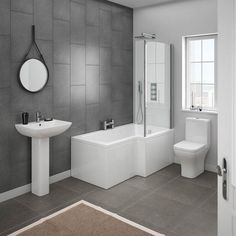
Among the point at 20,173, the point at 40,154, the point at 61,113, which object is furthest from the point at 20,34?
the point at 20,173

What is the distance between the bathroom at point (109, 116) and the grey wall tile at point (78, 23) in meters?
0.02

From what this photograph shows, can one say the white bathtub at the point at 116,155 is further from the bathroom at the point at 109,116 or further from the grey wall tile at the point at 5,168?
the grey wall tile at the point at 5,168

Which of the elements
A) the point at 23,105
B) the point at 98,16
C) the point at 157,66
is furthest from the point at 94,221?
the point at 98,16

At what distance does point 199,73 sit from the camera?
190 inches

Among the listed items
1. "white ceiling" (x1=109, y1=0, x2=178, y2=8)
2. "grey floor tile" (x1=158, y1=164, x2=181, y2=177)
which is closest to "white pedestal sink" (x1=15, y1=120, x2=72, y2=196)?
"grey floor tile" (x1=158, y1=164, x2=181, y2=177)

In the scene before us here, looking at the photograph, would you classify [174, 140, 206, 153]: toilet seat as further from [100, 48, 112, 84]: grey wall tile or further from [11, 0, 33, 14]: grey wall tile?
[11, 0, 33, 14]: grey wall tile

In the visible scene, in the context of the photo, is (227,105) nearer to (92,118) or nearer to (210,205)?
(210,205)

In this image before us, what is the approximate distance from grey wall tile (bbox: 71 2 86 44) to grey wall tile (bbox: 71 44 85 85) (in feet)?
0.40

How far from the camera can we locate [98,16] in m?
4.62

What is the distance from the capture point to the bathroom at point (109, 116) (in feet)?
10.9

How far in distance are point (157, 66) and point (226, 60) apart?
11.3 feet

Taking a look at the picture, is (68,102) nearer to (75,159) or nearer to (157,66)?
(75,159)

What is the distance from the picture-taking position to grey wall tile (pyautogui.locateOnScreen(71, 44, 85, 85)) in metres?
4.26

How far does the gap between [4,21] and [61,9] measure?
3.13 feet
